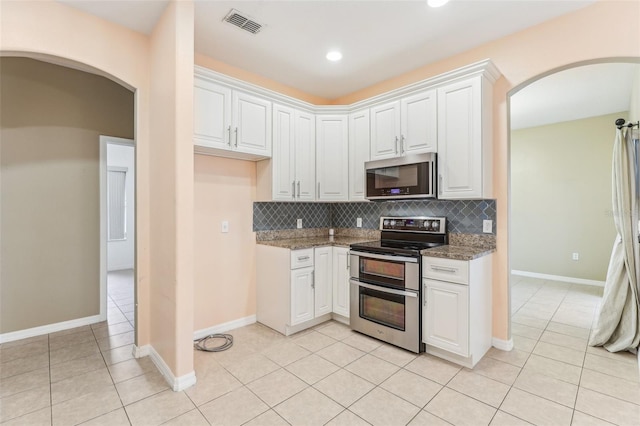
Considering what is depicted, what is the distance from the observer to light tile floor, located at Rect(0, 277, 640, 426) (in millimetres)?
1893

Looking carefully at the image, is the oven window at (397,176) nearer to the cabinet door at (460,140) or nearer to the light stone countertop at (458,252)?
the cabinet door at (460,140)

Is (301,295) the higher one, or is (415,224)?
(415,224)

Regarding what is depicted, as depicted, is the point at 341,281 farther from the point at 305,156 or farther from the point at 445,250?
the point at 305,156

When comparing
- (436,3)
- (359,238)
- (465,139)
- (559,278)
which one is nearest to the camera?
(436,3)

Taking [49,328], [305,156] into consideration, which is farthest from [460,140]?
[49,328]

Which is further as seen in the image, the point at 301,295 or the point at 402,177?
the point at 301,295

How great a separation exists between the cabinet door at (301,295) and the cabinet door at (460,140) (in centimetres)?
157

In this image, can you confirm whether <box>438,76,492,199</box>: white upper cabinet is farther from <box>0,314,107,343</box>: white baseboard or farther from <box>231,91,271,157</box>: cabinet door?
<box>0,314,107,343</box>: white baseboard

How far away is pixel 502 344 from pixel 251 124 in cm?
316

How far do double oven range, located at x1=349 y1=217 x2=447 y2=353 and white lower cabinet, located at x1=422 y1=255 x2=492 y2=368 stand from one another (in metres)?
0.08

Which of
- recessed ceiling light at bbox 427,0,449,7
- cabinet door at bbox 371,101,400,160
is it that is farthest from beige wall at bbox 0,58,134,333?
recessed ceiling light at bbox 427,0,449,7

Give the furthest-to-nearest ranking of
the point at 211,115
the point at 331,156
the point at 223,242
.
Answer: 1. the point at 331,156
2. the point at 223,242
3. the point at 211,115

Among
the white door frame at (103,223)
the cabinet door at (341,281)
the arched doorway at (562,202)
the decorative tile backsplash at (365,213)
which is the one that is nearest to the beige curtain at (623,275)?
the arched doorway at (562,202)

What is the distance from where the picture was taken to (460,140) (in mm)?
2709
